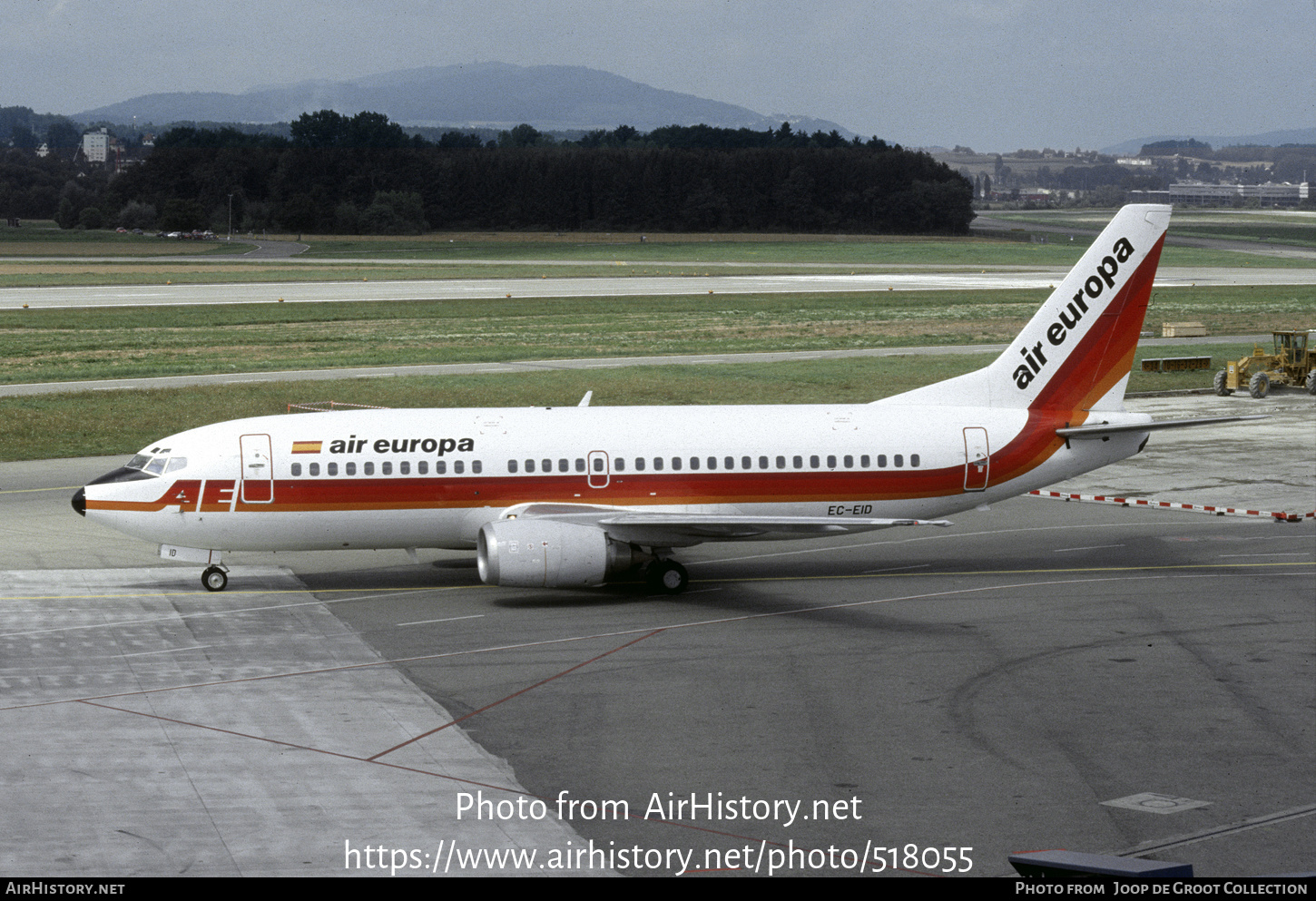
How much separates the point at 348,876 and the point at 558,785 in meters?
3.87

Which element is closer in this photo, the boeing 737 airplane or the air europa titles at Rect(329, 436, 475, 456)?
the boeing 737 airplane

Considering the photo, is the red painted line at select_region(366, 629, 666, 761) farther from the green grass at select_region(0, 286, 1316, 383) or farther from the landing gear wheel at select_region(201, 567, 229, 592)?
the green grass at select_region(0, 286, 1316, 383)

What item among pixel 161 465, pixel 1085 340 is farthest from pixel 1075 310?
pixel 161 465

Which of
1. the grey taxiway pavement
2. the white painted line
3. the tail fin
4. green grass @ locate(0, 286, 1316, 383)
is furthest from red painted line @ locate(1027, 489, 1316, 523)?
green grass @ locate(0, 286, 1316, 383)

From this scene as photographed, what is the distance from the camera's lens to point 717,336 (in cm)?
8438

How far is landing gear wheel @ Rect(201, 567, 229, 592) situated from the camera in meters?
32.1

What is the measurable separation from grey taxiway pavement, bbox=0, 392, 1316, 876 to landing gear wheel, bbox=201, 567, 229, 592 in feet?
2.56

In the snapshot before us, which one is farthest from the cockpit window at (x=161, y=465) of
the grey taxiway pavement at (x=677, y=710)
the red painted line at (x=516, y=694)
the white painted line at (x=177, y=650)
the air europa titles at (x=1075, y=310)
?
the air europa titles at (x=1075, y=310)

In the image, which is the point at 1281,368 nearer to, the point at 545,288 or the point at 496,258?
the point at 545,288

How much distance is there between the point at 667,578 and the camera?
31734 millimetres

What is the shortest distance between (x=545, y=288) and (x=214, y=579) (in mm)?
85623

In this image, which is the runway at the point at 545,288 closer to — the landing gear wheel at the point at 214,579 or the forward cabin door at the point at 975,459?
the landing gear wheel at the point at 214,579

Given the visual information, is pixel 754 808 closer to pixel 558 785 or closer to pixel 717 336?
pixel 558 785
